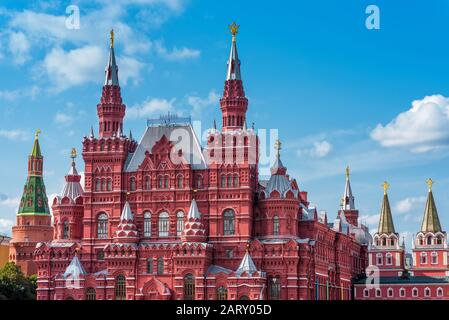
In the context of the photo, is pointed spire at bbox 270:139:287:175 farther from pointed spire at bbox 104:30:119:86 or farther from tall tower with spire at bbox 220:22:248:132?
pointed spire at bbox 104:30:119:86

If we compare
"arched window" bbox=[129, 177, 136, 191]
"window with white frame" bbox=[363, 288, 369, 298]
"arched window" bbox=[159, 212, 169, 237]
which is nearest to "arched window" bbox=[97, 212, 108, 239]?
"arched window" bbox=[129, 177, 136, 191]

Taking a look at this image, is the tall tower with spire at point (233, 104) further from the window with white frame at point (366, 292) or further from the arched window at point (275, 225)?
the window with white frame at point (366, 292)

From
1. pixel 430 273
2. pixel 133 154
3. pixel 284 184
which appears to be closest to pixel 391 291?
pixel 430 273

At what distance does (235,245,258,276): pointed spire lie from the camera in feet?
266

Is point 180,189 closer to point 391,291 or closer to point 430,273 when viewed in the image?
point 391,291

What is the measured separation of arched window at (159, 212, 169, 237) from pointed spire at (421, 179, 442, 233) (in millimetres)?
50657

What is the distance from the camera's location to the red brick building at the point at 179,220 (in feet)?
274

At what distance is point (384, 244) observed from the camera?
413 ft

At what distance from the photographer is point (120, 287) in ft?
279

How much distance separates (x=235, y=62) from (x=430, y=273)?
1953 inches

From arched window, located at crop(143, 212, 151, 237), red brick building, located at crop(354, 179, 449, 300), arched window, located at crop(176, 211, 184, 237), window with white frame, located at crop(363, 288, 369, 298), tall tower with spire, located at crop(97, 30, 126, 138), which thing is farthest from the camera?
red brick building, located at crop(354, 179, 449, 300)

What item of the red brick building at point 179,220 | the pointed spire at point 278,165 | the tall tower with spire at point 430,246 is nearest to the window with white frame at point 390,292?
the tall tower with spire at point 430,246

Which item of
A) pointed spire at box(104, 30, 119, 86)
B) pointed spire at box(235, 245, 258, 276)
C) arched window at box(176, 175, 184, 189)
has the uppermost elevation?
pointed spire at box(104, 30, 119, 86)

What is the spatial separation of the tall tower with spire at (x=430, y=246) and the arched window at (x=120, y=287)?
5317cm
